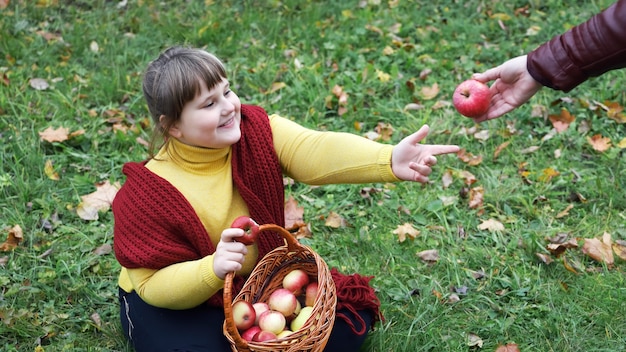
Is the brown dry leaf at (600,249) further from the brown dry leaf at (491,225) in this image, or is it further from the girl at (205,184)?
the girl at (205,184)

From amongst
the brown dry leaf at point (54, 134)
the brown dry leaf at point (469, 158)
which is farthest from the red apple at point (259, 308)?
the brown dry leaf at point (54, 134)

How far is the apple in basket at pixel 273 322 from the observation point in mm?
2336

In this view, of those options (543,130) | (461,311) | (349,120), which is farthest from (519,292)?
(349,120)

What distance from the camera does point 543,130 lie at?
4020mm

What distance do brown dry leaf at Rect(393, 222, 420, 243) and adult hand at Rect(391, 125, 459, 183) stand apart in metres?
1.05

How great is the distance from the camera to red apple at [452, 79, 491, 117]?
8.74 ft

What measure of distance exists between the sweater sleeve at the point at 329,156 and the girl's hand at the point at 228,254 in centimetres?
47

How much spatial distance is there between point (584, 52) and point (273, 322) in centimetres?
143

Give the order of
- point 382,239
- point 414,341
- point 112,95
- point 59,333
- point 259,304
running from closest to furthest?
point 259,304 < point 414,341 < point 59,333 < point 382,239 < point 112,95

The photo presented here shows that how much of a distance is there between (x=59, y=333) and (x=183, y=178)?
96cm

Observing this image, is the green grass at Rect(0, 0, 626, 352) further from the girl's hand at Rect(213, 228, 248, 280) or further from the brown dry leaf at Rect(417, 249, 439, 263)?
the girl's hand at Rect(213, 228, 248, 280)

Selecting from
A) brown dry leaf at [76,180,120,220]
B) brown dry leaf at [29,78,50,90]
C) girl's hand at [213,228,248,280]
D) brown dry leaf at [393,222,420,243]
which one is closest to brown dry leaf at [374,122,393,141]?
brown dry leaf at [393,222,420,243]

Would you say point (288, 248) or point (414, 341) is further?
point (414, 341)

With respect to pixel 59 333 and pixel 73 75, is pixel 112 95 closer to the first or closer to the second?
pixel 73 75
